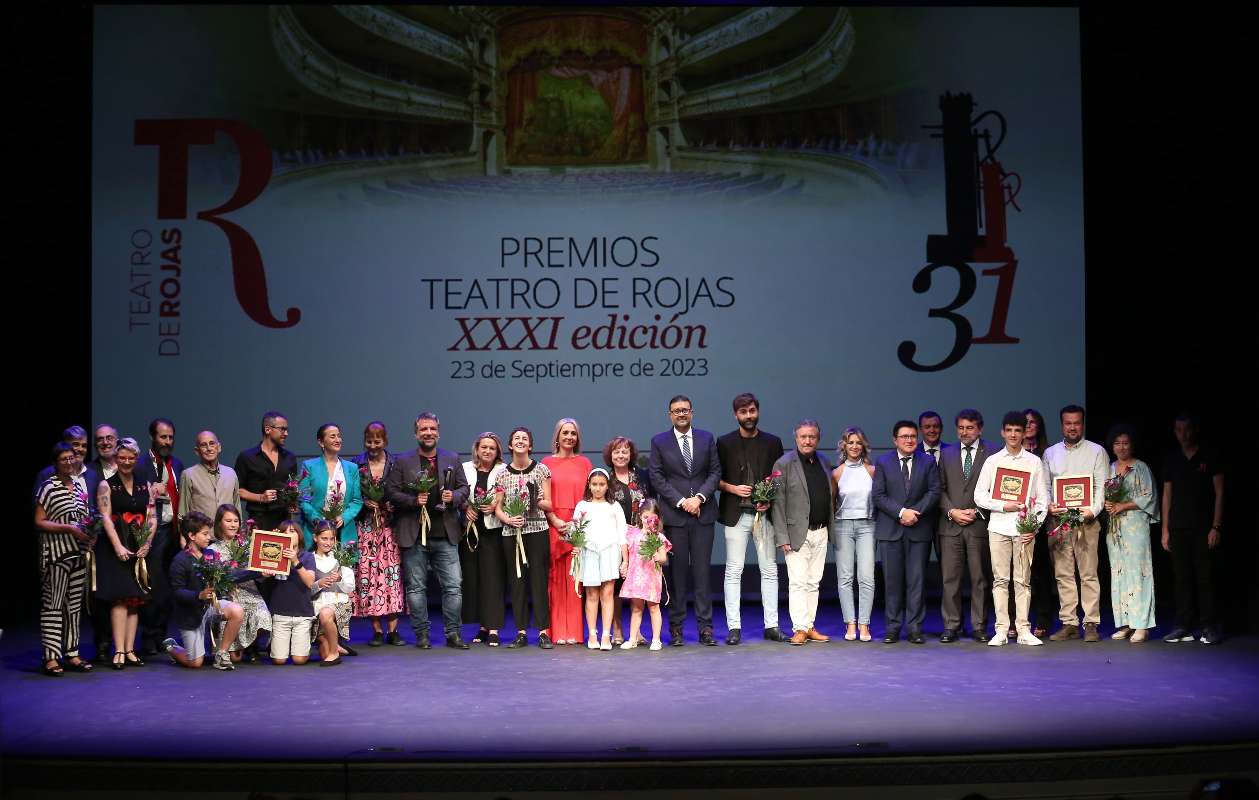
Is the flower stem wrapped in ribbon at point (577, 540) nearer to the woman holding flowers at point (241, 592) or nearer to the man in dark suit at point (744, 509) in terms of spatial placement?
the man in dark suit at point (744, 509)

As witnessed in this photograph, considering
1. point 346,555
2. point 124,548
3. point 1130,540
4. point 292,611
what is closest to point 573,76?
point 346,555

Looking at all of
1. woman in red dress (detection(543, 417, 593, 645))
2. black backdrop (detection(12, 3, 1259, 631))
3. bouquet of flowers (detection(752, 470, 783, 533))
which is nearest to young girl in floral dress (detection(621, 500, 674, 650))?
woman in red dress (detection(543, 417, 593, 645))

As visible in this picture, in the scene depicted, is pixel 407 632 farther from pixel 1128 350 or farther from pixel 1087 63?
pixel 1087 63

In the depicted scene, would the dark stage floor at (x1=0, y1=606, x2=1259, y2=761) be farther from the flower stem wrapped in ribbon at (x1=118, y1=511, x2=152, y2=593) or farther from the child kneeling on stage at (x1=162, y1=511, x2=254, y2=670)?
the flower stem wrapped in ribbon at (x1=118, y1=511, x2=152, y2=593)

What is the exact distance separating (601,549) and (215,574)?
224 centimetres

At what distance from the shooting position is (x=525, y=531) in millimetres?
8195

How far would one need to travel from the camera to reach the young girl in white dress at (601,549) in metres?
7.93

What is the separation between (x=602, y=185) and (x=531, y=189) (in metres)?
0.54

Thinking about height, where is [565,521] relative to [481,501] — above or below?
below

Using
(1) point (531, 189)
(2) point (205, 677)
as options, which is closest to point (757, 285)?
(1) point (531, 189)

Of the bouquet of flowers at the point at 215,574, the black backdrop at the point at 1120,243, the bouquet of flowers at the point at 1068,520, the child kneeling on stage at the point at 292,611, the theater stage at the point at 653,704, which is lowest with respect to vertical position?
the theater stage at the point at 653,704

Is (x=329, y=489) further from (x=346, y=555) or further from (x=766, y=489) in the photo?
(x=766, y=489)

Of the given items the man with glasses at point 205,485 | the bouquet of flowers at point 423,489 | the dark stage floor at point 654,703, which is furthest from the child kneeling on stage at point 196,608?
the bouquet of flowers at point 423,489

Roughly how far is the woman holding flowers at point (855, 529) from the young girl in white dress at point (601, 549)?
1.42 metres
